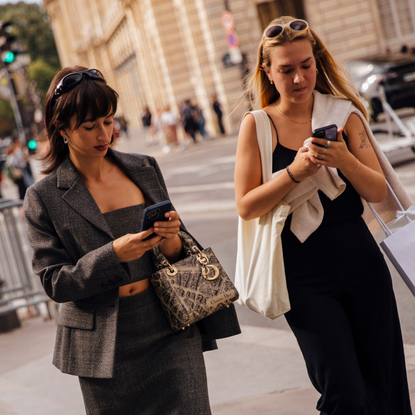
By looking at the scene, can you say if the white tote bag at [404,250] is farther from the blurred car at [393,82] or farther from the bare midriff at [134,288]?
the blurred car at [393,82]

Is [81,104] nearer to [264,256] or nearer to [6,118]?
[264,256]

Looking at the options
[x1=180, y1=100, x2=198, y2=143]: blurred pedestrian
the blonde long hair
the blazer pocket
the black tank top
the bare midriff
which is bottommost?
[x1=180, y1=100, x2=198, y2=143]: blurred pedestrian

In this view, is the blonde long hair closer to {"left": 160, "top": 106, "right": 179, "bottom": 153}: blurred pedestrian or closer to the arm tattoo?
the arm tattoo

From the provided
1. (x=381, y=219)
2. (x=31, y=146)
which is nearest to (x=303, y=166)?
(x=381, y=219)

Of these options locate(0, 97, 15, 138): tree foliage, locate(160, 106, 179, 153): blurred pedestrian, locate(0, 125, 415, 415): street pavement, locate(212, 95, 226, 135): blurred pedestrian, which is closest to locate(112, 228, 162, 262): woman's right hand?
locate(0, 125, 415, 415): street pavement

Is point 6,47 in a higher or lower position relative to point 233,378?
higher

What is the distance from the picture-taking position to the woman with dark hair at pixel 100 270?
2.23 meters

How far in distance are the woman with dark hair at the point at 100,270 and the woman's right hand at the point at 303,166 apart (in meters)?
0.50

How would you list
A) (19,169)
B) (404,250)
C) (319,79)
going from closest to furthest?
1. (404,250)
2. (319,79)
3. (19,169)

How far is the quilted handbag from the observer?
2.32 meters

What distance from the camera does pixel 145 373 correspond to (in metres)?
2.37

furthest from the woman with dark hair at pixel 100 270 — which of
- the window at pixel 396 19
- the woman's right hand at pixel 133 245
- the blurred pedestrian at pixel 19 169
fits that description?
the window at pixel 396 19

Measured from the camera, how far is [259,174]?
2574mm

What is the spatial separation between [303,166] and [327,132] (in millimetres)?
154
